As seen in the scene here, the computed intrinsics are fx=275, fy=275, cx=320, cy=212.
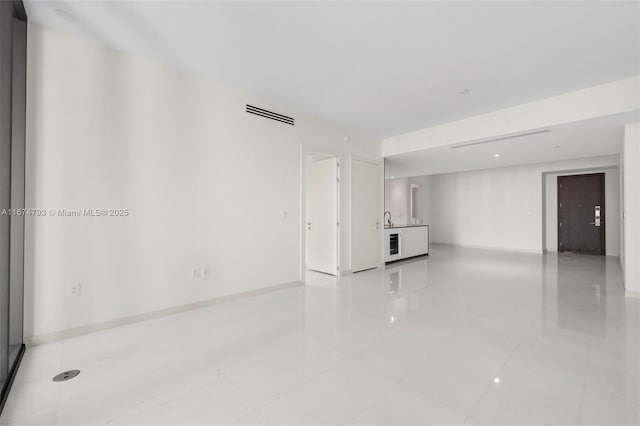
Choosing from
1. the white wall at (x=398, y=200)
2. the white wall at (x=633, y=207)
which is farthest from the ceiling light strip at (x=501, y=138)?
the white wall at (x=398, y=200)

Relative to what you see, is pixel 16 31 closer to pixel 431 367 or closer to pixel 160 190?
pixel 160 190

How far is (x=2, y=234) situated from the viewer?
6.49ft

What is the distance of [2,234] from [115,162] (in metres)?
1.20

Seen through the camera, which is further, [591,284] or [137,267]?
[591,284]

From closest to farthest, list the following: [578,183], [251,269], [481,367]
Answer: [481,367], [251,269], [578,183]

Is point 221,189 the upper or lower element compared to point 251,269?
upper

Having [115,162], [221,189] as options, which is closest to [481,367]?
[221,189]

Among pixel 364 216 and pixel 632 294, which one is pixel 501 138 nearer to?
pixel 364 216

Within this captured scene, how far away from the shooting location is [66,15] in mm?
2430

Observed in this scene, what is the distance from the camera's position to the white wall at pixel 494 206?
8.38 meters

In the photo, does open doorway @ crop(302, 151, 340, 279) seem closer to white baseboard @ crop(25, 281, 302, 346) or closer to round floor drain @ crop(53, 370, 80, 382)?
white baseboard @ crop(25, 281, 302, 346)

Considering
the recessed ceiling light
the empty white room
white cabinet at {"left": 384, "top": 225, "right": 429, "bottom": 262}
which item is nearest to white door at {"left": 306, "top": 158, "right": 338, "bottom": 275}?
the empty white room

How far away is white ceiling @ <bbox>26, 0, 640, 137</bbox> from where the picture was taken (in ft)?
7.63

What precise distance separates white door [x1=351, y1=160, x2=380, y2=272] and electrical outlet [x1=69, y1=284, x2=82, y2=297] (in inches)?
164
